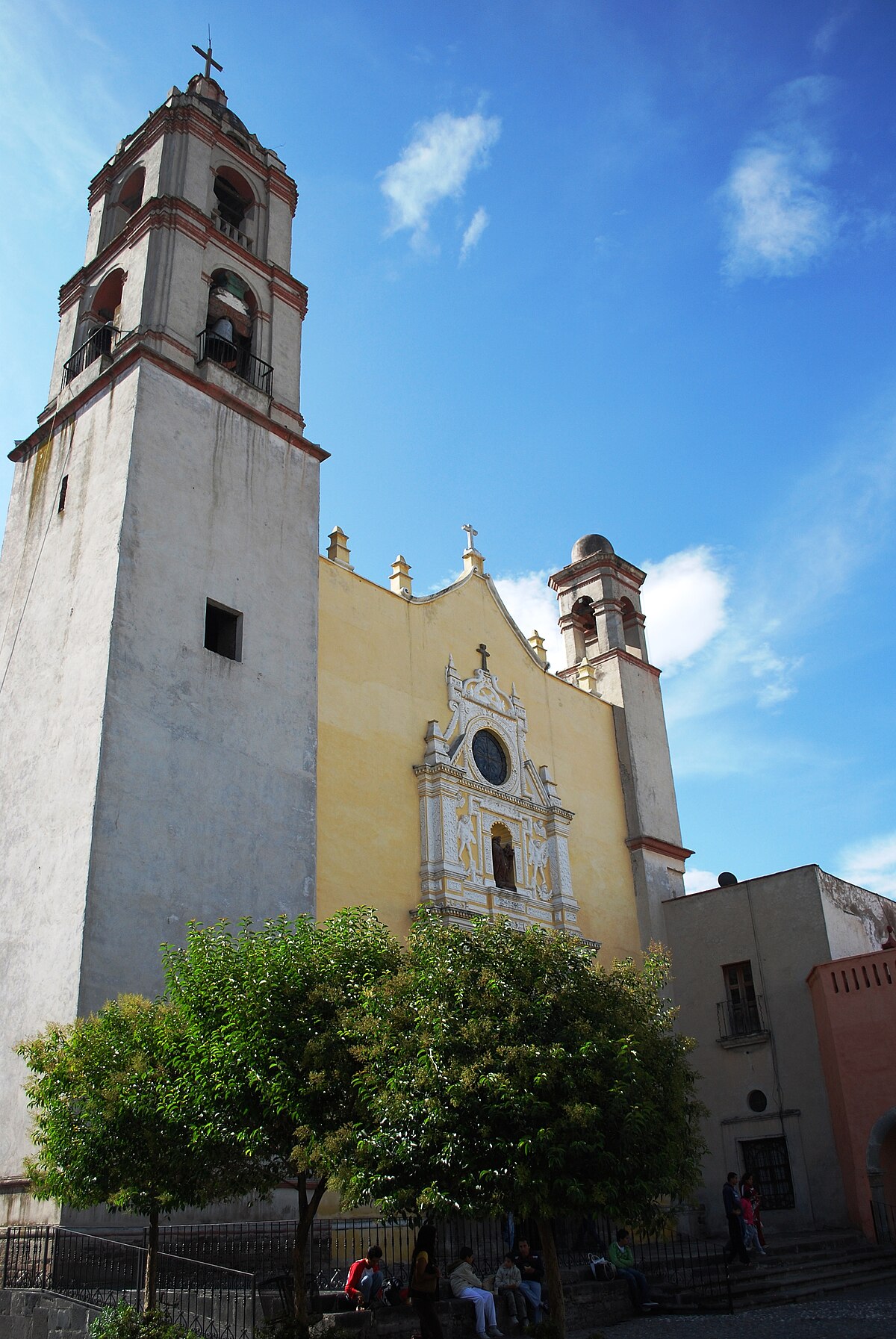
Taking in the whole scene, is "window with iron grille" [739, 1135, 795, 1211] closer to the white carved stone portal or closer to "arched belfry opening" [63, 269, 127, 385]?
the white carved stone portal

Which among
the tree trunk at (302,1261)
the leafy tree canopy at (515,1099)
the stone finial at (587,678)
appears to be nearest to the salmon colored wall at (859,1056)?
the leafy tree canopy at (515,1099)

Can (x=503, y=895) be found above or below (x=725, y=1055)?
above

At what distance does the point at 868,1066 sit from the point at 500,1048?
36.3 ft

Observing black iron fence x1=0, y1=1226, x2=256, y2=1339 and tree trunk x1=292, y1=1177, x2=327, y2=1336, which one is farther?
black iron fence x1=0, y1=1226, x2=256, y2=1339

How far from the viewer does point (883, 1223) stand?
55.1 feet

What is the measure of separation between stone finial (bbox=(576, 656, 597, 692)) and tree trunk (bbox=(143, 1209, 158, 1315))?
1795 cm

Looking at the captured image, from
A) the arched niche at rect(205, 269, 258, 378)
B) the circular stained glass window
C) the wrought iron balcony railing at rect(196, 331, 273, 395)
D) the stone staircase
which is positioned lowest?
the stone staircase

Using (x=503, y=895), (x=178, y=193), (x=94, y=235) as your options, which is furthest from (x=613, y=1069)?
(x=94, y=235)

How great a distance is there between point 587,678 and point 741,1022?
348 inches

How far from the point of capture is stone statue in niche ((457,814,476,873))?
19.8 meters

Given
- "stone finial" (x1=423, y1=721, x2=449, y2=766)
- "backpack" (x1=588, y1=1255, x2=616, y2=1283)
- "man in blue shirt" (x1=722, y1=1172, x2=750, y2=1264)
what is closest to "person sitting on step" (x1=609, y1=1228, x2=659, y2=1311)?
"backpack" (x1=588, y1=1255, x2=616, y2=1283)

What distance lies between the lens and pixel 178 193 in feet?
65.3

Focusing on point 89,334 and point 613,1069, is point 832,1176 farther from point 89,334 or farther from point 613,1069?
point 89,334

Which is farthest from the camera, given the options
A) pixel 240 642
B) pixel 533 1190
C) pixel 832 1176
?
pixel 832 1176
